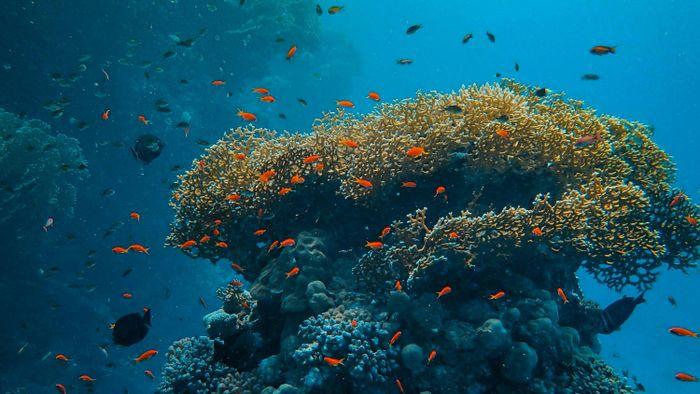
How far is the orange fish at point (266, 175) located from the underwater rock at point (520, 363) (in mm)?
4312

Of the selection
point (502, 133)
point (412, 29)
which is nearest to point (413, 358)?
point (502, 133)

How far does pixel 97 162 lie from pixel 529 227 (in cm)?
2257

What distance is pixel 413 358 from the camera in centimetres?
475

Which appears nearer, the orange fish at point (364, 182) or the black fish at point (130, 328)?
the black fish at point (130, 328)

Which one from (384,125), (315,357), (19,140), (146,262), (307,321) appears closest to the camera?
(315,357)

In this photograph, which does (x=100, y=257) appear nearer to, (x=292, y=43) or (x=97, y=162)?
(x=97, y=162)

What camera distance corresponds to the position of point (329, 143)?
6.89m

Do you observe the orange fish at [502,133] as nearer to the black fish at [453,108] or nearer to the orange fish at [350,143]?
the black fish at [453,108]

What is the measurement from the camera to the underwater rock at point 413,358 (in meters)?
4.75

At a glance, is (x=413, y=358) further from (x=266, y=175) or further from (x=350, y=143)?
(x=266, y=175)

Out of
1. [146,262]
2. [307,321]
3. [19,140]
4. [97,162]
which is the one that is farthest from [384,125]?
[146,262]

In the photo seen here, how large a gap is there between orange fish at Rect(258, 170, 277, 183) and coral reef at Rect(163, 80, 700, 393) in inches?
1.0

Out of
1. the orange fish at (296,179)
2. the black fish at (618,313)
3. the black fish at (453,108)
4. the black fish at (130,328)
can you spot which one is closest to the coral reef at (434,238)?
the black fish at (453,108)

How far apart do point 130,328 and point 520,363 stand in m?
4.91
